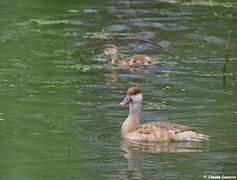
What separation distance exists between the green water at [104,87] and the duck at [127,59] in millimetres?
145

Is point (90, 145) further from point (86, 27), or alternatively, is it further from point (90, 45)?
point (86, 27)

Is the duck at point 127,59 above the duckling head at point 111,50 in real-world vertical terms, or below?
below

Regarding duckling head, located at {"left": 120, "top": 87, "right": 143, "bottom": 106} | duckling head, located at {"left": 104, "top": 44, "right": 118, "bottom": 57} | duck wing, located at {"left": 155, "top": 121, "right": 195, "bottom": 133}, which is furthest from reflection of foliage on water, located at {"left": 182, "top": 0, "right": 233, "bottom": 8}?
duck wing, located at {"left": 155, "top": 121, "right": 195, "bottom": 133}

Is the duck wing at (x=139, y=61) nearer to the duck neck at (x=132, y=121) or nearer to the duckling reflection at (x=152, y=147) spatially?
the duck neck at (x=132, y=121)

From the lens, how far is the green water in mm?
11180

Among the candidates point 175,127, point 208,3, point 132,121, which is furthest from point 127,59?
point 208,3

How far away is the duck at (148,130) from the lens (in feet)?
40.3

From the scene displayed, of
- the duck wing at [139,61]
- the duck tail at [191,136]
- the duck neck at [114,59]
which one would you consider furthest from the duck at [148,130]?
the duck neck at [114,59]

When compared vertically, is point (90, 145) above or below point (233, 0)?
below

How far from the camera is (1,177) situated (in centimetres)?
1038

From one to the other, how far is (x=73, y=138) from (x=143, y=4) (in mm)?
10342

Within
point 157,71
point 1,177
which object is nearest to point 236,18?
point 157,71

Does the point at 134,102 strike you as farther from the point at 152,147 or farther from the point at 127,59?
the point at 127,59

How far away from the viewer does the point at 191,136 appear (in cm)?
1224
